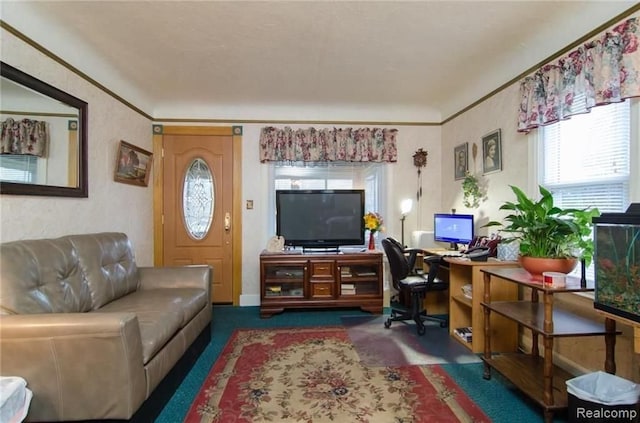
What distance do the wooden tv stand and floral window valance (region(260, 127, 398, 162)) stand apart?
3.99 ft

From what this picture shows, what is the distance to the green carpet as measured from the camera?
5.95 feet

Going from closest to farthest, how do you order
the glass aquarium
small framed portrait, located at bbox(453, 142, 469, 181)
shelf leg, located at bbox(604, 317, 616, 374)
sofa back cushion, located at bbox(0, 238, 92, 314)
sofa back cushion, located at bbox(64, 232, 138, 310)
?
1. the glass aquarium
2. sofa back cushion, located at bbox(0, 238, 92, 314)
3. shelf leg, located at bbox(604, 317, 616, 374)
4. sofa back cushion, located at bbox(64, 232, 138, 310)
5. small framed portrait, located at bbox(453, 142, 469, 181)

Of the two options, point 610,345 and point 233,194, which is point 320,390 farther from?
point 233,194

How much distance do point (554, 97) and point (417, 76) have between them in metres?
1.25

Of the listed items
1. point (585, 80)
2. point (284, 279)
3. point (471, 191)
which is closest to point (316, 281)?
point (284, 279)

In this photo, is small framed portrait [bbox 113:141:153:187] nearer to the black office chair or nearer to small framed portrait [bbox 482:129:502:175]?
the black office chair

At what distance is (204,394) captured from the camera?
202 centimetres

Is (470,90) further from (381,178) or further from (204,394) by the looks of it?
(204,394)

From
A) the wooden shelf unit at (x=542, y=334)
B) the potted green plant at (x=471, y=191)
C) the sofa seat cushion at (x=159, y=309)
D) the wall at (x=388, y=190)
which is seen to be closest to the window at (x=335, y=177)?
the wall at (x=388, y=190)

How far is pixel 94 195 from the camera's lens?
2711mm

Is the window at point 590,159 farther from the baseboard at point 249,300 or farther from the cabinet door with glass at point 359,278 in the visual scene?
the baseboard at point 249,300

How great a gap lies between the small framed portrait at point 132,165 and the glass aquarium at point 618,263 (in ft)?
12.0

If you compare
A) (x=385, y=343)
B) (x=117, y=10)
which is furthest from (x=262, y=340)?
(x=117, y=10)

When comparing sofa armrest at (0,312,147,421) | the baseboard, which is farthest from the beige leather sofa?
the baseboard
